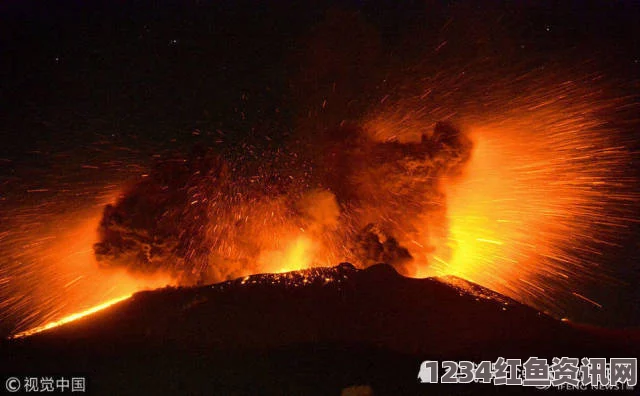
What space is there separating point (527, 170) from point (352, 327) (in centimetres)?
401

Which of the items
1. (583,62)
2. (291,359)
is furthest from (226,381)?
(583,62)

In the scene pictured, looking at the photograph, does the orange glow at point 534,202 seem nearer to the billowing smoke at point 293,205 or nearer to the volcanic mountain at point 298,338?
the billowing smoke at point 293,205

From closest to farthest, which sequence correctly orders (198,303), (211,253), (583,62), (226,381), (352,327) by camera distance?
1. (226,381)
2. (352,327)
3. (198,303)
4. (211,253)
5. (583,62)

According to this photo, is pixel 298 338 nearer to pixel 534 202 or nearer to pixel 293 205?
pixel 293 205

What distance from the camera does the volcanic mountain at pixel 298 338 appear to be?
297 cm

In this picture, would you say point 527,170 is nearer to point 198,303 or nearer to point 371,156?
point 371,156

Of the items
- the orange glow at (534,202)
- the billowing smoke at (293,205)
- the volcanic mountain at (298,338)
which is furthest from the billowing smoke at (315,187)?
the volcanic mountain at (298,338)

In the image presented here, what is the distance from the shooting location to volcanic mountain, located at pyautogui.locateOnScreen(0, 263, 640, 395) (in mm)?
2971

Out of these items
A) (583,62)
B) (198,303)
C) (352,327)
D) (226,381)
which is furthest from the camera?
(583,62)

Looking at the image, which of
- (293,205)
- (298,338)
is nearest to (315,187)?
(293,205)

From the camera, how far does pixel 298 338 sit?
10.7ft

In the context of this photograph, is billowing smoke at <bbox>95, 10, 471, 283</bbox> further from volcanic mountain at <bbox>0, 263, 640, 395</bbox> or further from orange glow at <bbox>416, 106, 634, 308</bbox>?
volcanic mountain at <bbox>0, 263, 640, 395</bbox>

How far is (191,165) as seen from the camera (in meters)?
5.70

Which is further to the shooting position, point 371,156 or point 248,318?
point 371,156
